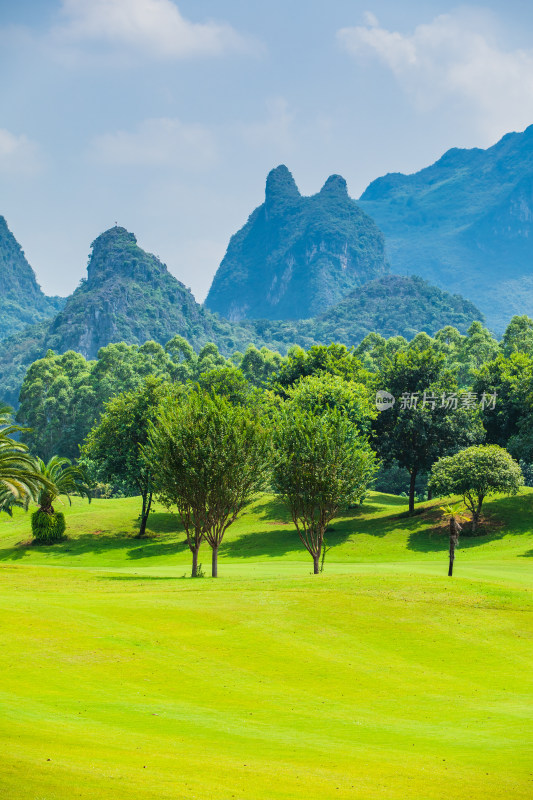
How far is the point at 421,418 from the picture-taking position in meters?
67.8

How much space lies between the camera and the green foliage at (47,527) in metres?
63.9

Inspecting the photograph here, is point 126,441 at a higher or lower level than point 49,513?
higher

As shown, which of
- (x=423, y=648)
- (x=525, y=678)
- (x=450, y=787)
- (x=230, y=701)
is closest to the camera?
(x=450, y=787)

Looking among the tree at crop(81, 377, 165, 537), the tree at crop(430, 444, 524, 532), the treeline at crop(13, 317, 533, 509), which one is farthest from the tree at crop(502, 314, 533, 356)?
the tree at crop(81, 377, 165, 537)

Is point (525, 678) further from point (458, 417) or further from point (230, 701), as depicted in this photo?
point (458, 417)

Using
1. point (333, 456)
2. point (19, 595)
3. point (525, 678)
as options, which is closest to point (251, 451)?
point (333, 456)

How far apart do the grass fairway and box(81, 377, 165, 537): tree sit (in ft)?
85.3

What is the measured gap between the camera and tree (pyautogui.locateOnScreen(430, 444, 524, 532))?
57.1 meters

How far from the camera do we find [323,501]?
43344 millimetres

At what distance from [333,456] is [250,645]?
1983 cm

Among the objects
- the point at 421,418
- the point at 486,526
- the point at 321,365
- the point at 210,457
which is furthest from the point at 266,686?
the point at 321,365

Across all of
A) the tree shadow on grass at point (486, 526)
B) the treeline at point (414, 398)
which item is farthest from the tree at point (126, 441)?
the tree shadow on grass at point (486, 526)

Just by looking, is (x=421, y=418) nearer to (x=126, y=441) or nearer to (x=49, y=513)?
(x=126, y=441)

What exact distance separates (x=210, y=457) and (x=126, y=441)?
30.1 metres
